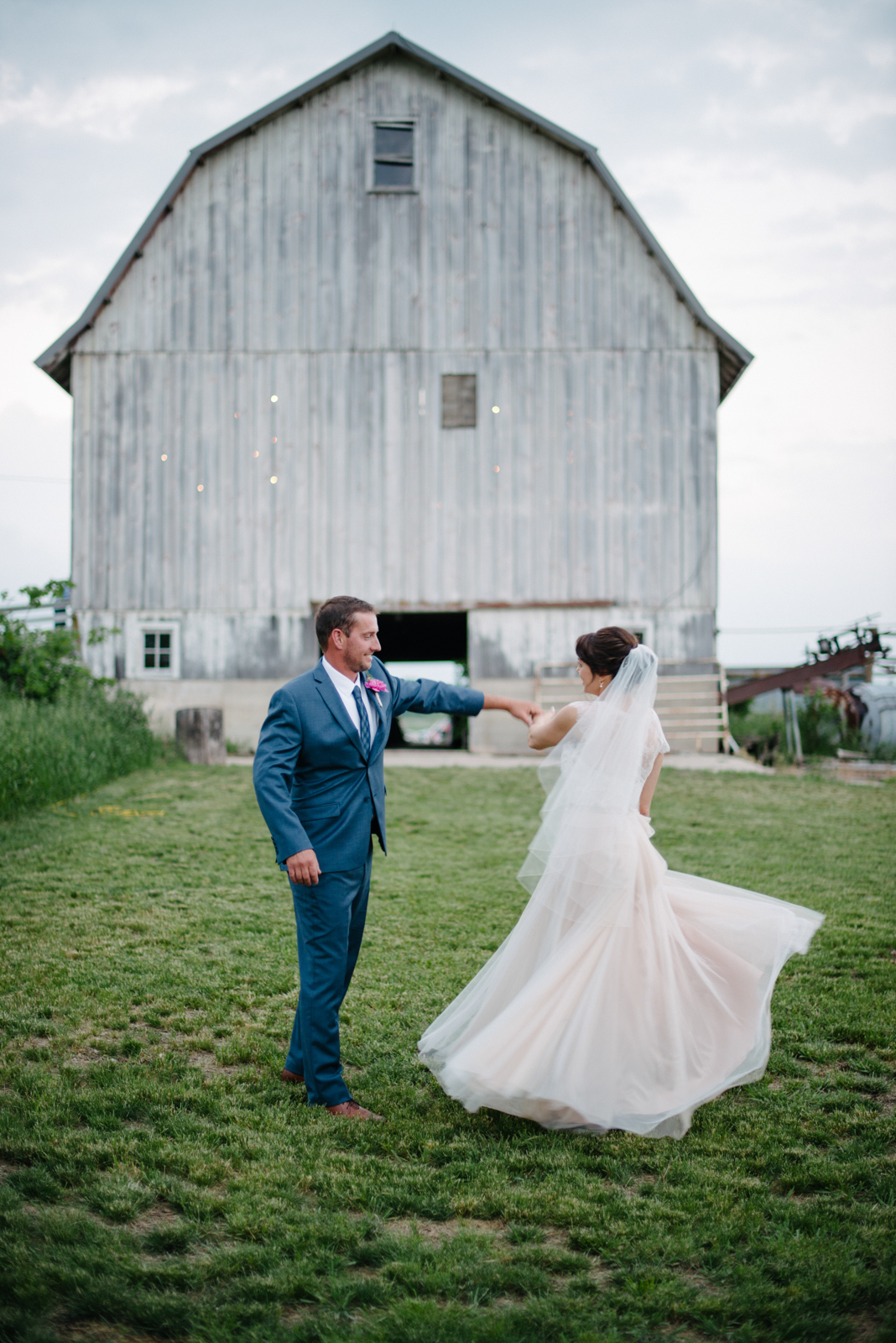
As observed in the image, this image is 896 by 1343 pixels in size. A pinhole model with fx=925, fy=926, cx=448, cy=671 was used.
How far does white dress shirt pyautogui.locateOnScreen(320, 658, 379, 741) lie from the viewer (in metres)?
3.90

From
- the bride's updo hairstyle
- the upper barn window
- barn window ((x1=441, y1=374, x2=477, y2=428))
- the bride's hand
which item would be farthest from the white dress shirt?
the upper barn window

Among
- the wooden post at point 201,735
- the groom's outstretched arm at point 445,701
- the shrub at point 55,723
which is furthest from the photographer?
the wooden post at point 201,735

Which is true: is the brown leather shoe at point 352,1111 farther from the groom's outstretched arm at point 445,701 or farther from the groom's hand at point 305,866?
the groom's outstretched arm at point 445,701

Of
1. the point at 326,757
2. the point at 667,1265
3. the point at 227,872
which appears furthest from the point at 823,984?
the point at 227,872

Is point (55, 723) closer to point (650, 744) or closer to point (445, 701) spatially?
point (445, 701)

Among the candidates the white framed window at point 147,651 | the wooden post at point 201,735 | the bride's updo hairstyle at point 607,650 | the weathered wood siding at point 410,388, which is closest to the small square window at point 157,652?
the white framed window at point 147,651

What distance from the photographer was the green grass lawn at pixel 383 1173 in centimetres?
243

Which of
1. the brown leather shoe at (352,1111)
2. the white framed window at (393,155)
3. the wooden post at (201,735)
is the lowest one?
the brown leather shoe at (352,1111)

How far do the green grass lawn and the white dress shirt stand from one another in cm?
153

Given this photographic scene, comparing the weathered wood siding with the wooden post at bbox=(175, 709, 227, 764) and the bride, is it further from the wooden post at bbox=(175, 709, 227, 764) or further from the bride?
the bride

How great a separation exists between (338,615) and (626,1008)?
6.33 feet

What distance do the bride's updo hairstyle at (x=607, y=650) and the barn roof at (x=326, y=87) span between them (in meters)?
14.3

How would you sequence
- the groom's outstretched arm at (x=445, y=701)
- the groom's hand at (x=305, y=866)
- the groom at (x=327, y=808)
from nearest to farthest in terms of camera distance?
the groom's hand at (x=305, y=866)
the groom at (x=327, y=808)
the groom's outstretched arm at (x=445, y=701)

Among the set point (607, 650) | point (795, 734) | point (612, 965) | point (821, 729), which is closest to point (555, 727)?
point (607, 650)
